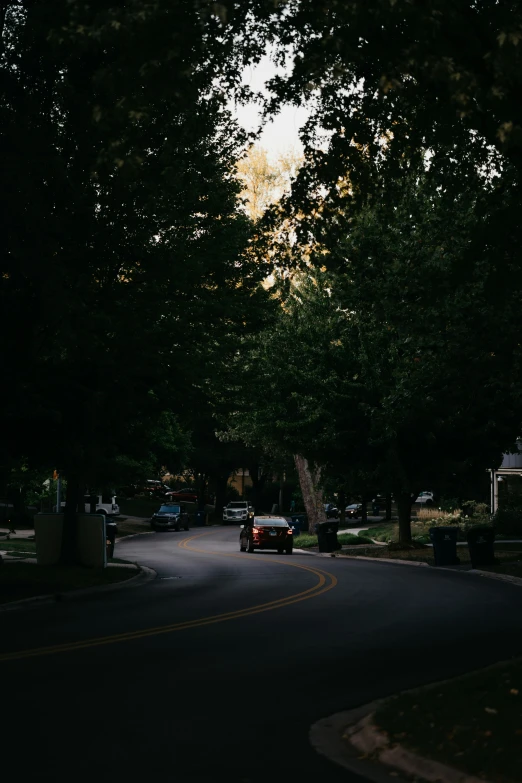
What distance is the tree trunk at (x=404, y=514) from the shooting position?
4025 cm

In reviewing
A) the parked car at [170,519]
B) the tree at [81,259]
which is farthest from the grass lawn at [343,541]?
the tree at [81,259]

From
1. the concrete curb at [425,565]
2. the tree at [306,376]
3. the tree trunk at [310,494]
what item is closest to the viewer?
the concrete curb at [425,565]

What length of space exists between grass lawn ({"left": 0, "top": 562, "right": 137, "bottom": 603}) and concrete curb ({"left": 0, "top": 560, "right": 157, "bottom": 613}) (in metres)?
0.19

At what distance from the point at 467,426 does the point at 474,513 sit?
743 inches

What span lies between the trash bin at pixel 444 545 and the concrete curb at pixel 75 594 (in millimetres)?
9484

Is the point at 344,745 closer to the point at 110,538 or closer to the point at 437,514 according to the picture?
the point at 110,538

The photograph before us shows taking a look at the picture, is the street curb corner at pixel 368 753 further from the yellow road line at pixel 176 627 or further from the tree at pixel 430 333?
the tree at pixel 430 333

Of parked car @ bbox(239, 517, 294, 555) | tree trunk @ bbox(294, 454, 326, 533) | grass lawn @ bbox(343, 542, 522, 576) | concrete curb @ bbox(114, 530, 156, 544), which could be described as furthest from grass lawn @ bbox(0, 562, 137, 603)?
concrete curb @ bbox(114, 530, 156, 544)

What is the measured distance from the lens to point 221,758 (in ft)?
25.1

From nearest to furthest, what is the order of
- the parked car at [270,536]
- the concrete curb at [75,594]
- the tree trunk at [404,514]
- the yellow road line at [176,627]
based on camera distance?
the yellow road line at [176,627]
the concrete curb at [75,594]
the tree trunk at [404,514]
the parked car at [270,536]

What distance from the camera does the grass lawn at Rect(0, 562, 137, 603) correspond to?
21809mm

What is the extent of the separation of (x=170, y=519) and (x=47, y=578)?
41853 millimetres

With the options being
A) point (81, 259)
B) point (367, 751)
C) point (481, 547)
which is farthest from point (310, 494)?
point (367, 751)

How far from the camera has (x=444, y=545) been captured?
110 feet
